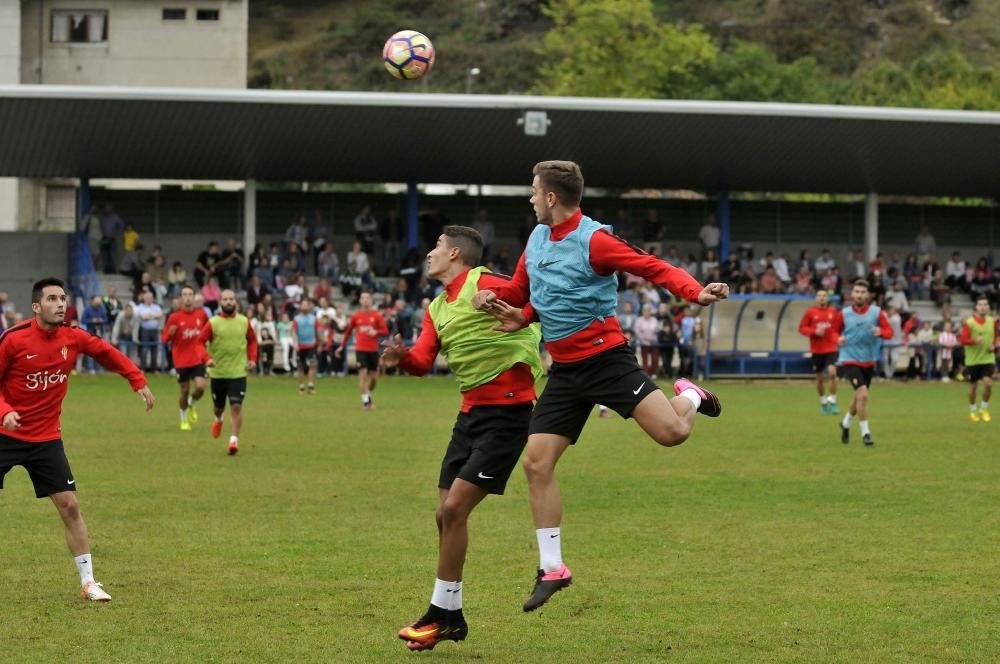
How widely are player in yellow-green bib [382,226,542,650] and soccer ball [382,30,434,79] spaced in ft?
31.5

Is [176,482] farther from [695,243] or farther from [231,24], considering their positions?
[231,24]

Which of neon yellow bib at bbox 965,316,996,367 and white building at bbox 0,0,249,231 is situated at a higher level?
white building at bbox 0,0,249,231

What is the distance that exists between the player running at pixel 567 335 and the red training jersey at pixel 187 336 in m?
13.9

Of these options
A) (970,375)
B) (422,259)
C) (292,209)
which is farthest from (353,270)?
(970,375)

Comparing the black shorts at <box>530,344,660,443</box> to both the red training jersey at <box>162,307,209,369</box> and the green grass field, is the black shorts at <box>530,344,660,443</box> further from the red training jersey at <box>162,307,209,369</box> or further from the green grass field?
the red training jersey at <box>162,307,209,369</box>

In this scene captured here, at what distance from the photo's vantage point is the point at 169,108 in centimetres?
3675

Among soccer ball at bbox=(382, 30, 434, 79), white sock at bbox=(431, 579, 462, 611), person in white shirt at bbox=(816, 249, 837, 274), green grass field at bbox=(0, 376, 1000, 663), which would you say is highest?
soccer ball at bbox=(382, 30, 434, 79)

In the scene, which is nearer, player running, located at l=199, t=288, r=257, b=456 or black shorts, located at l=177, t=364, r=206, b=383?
player running, located at l=199, t=288, r=257, b=456

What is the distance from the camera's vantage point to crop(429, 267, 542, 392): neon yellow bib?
324 inches

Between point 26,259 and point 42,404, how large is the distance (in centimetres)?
3446

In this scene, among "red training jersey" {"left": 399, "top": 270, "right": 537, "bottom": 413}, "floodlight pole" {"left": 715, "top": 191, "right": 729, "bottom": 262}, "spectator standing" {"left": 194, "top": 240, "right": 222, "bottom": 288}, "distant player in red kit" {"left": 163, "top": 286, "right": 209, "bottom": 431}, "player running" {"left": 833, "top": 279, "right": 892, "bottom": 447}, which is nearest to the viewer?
"red training jersey" {"left": 399, "top": 270, "right": 537, "bottom": 413}

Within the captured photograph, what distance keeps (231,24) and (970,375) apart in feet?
147

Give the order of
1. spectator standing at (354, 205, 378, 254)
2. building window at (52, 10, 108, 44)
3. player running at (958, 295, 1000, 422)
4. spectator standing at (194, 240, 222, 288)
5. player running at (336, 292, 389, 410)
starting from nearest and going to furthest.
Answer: player running at (958, 295, 1000, 422)
player running at (336, 292, 389, 410)
spectator standing at (194, 240, 222, 288)
spectator standing at (354, 205, 378, 254)
building window at (52, 10, 108, 44)

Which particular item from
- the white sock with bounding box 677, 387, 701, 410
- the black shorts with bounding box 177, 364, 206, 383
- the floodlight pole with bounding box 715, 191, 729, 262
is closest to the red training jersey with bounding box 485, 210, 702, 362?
the white sock with bounding box 677, 387, 701, 410
